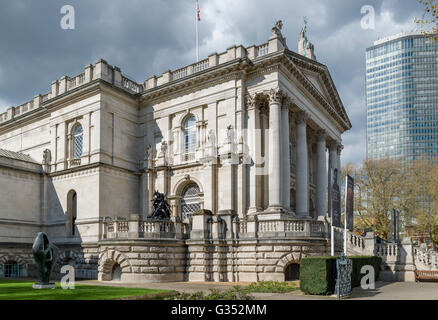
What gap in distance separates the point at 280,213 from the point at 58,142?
20.3 meters

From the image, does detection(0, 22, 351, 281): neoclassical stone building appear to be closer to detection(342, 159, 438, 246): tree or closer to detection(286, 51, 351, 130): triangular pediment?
detection(286, 51, 351, 130): triangular pediment

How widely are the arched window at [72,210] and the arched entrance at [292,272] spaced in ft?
60.5

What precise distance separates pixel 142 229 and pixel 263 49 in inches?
617

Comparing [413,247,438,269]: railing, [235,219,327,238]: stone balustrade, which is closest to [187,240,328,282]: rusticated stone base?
[235,219,327,238]: stone balustrade

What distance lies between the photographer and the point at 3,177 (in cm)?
3431

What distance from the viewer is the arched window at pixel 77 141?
3609 centimetres

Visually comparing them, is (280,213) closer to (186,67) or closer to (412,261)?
(412,261)

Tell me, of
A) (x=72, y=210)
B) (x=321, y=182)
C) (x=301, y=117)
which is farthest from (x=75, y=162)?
(x=321, y=182)

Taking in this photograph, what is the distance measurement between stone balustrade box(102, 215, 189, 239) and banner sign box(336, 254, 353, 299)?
37.8ft

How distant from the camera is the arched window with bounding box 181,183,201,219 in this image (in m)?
33.6

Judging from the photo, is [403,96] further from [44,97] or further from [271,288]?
[271,288]

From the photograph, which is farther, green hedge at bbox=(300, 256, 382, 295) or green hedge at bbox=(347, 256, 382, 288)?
green hedge at bbox=(347, 256, 382, 288)

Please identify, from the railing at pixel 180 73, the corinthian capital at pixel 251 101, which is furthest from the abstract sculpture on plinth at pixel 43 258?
the railing at pixel 180 73
